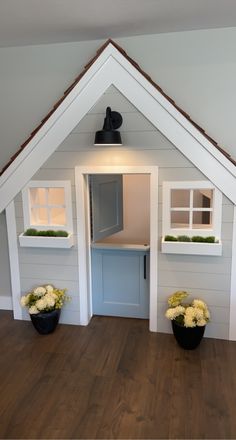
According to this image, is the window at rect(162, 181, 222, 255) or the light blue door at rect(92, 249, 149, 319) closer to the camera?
the window at rect(162, 181, 222, 255)

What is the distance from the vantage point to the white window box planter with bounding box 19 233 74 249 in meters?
3.31

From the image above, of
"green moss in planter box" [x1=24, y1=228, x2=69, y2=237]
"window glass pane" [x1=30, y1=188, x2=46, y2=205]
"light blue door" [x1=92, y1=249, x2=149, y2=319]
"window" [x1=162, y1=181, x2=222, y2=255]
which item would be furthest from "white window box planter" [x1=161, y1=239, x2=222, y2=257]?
"window glass pane" [x1=30, y1=188, x2=46, y2=205]

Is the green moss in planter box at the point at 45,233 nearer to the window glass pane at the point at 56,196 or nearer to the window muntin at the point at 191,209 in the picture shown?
the window glass pane at the point at 56,196

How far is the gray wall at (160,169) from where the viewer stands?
3.03 metres

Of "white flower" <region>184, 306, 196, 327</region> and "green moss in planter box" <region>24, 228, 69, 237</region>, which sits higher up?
"green moss in planter box" <region>24, 228, 69, 237</region>

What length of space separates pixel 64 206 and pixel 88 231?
0.37 metres

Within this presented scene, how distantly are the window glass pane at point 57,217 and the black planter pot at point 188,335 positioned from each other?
5.00ft

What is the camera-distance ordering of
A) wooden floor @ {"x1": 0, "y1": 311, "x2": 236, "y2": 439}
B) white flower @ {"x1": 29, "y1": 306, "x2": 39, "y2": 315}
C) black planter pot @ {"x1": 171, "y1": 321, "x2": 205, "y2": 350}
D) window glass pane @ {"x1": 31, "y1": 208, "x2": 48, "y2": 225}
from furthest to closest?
window glass pane @ {"x1": 31, "y1": 208, "x2": 48, "y2": 225} < white flower @ {"x1": 29, "y1": 306, "x2": 39, "y2": 315} < black planter pot @ {"x1": 171, "y1": 321, "x2": 205, "y2": 350} < wooden floor @ {"x1": 0, "y1": 311, "x2": 236, "y2": 439}

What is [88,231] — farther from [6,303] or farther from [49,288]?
[6,303]

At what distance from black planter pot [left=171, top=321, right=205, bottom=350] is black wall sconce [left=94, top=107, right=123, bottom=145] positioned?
173 centimetres

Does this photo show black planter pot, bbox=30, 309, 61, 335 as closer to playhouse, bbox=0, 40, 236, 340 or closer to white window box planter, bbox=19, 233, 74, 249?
playhouse, bbox=0, 40, 236, 340

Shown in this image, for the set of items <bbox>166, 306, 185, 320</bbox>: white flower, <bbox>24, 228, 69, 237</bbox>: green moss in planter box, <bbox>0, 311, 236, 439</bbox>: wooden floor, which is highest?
<bbox>24, 228, 69, 237</bbox>: green moss in planter box

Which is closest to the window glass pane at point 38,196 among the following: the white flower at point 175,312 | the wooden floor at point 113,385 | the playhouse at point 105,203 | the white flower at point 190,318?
the playhouse at point 105,203

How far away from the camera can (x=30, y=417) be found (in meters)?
2.32
